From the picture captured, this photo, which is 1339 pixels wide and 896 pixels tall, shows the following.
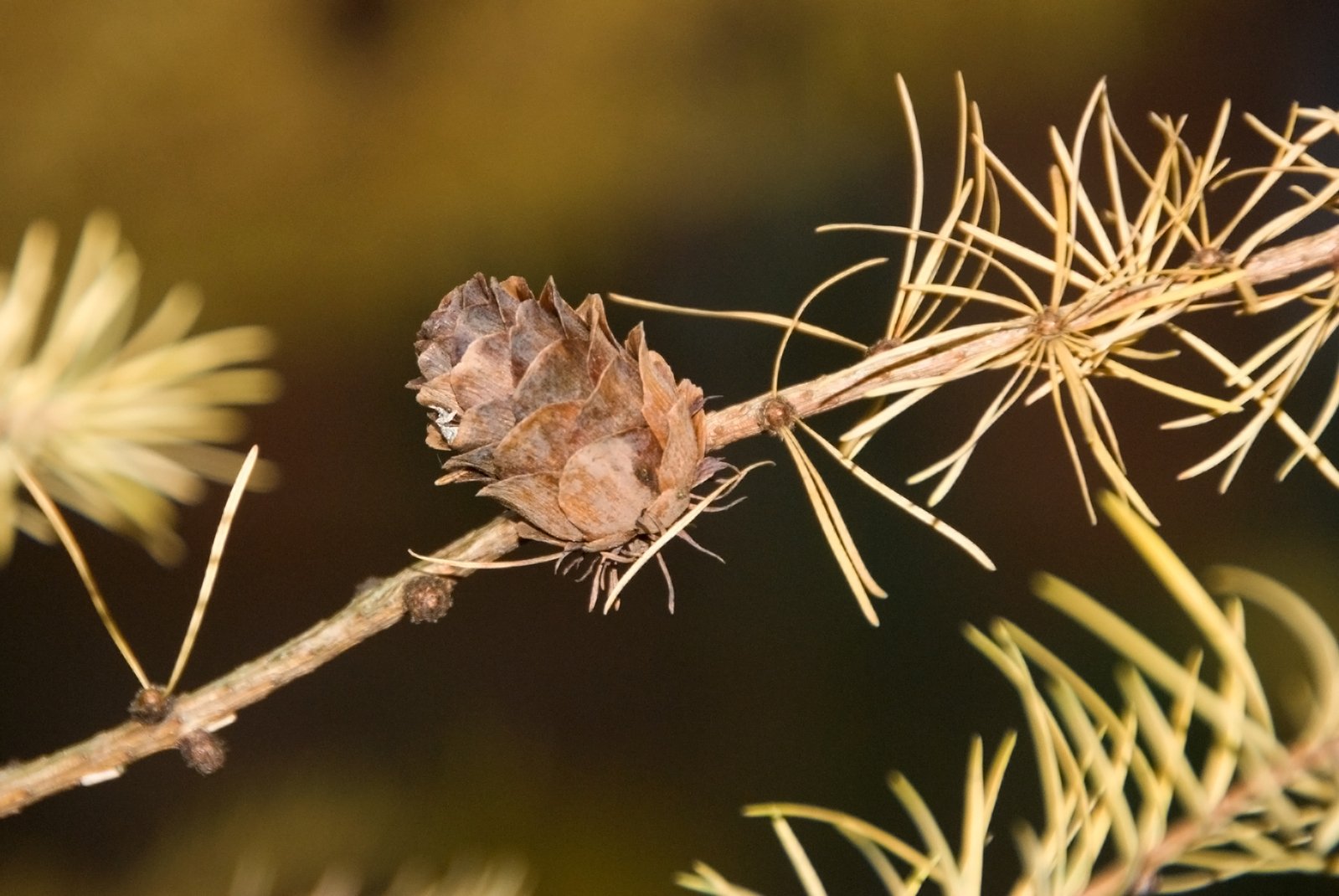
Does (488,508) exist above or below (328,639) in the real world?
above

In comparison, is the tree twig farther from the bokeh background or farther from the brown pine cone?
the bokeh background

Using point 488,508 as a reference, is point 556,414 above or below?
below

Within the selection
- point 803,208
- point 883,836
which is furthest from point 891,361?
point 803,208

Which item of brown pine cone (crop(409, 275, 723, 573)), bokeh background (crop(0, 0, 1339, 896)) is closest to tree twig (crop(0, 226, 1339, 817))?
brown pine cone (crop(409, 275, 723, 573))

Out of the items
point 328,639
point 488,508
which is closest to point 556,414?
point 328,639

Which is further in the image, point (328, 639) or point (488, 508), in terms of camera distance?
point (488, 508)

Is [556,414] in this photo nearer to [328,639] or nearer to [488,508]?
[328,639]

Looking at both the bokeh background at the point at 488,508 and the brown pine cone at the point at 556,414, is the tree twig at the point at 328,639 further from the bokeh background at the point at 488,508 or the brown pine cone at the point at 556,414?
the bokeh background at the point at 488,508
